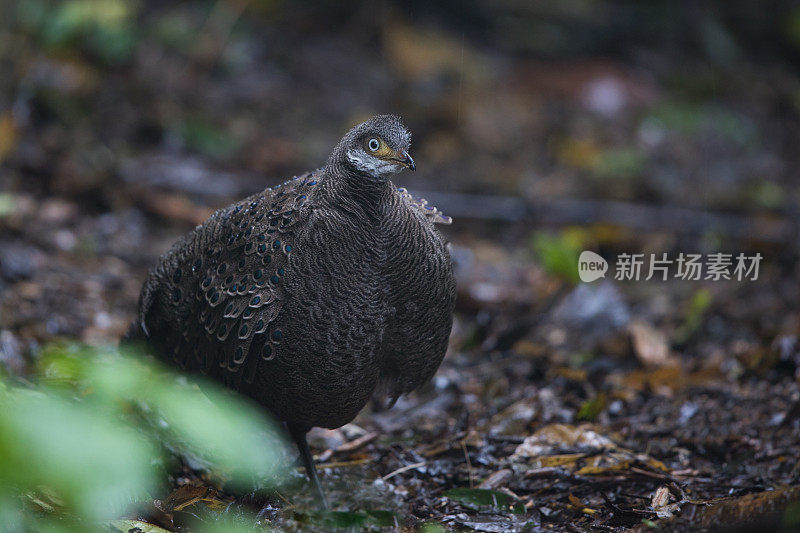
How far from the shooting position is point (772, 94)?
422 inches

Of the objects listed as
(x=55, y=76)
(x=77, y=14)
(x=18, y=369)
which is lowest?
(x=18, y=369)

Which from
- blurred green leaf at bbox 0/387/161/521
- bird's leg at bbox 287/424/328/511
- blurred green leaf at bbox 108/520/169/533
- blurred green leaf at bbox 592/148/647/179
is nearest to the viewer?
blurred green leaf at bbox 0/387/161/521

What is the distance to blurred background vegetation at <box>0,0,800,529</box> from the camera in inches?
225

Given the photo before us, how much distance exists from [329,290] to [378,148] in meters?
0.63

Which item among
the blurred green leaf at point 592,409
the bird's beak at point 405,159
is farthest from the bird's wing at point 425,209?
the blurred green leaf at point 592,409

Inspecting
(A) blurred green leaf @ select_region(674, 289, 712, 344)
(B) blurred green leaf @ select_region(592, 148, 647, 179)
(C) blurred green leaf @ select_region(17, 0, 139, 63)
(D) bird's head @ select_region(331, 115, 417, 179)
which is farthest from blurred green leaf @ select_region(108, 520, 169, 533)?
(B) blurred green leaf @ select_region(592, 148, 647, 179)

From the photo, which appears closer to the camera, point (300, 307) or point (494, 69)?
point (300, 307)

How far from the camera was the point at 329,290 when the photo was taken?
3.44 m

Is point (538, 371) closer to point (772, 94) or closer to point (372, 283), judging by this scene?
point (372, 283)

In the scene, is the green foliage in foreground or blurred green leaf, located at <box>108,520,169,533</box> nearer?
the green foliage in foreground

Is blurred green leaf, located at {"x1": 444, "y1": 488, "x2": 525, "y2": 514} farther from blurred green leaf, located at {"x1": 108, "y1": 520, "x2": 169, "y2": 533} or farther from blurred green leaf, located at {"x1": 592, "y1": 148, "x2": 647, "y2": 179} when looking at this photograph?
blurred green leaf, located at {"x1": 592, "y1": 148, "x2": 647, "y2": 179}

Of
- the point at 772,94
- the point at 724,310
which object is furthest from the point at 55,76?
the point at 772,94

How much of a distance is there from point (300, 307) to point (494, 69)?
26.1ft

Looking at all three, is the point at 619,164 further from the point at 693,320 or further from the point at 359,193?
the point at 359,193
